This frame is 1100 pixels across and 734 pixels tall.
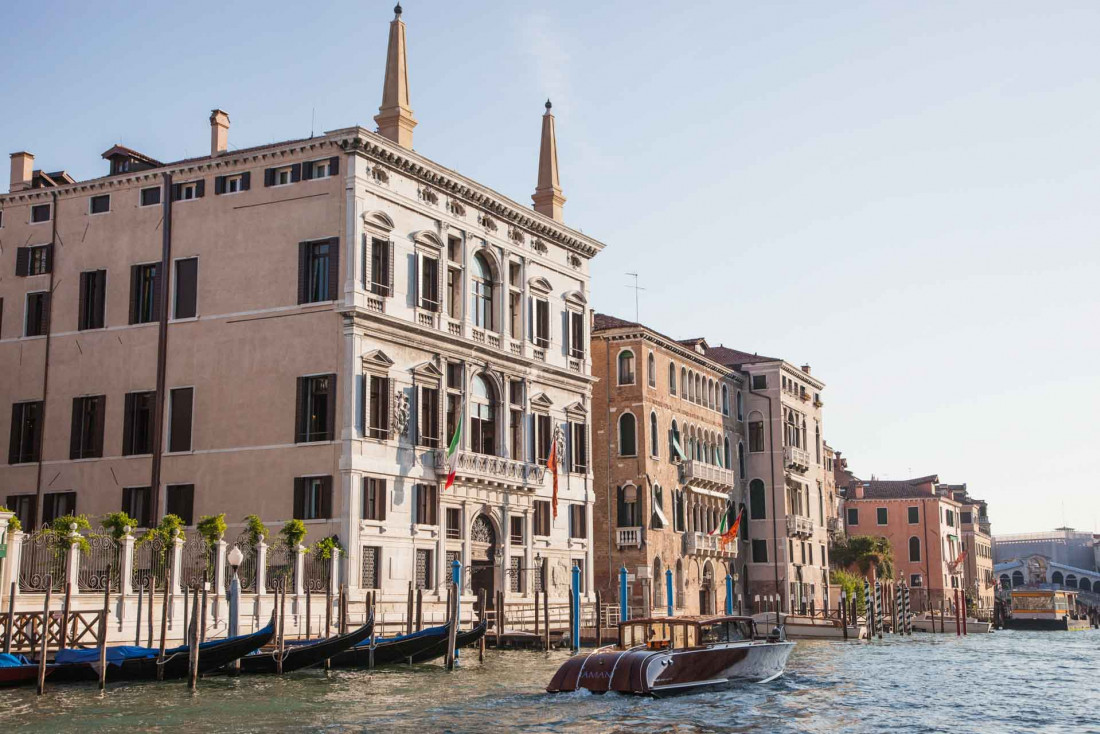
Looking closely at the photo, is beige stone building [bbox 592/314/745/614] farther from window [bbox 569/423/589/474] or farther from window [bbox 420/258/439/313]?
window [bbox 420/258/439/313]

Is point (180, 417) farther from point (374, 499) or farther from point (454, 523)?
point (454, 523)

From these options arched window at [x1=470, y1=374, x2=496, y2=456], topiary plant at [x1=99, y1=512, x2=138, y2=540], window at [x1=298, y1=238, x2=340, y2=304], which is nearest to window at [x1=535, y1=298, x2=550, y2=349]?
arched window at [x1=470, y1=374, x2=496, y2=456]

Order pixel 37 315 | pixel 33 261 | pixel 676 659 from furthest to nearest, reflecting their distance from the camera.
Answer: pixel 33 261
pixel 37 315
pixel 676 659

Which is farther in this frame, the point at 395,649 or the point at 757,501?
the point at 757,501

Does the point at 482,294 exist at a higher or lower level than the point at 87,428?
higher

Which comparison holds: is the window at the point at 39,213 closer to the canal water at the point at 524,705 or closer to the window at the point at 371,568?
the window at the point at 371,568

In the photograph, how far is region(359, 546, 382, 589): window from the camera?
3141 centimetres

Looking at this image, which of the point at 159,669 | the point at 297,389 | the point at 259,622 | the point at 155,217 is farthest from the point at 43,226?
the point at 159,669

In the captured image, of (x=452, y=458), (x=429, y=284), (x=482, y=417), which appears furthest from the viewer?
(x=482, y=417)

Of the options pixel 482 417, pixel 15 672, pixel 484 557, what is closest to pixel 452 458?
pixel 482 417

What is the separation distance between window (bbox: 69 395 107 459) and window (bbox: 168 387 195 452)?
1.84 m

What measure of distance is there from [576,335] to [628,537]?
26.0ft

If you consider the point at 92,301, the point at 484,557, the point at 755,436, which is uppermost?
the point at 92,301

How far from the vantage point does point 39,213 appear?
35656 mm
